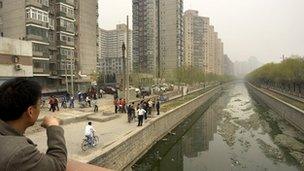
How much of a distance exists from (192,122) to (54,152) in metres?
47.1

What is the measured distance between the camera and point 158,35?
128500 mm

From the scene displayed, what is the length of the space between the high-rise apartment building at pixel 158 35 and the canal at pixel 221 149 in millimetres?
81291

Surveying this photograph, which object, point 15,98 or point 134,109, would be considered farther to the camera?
point 134,109

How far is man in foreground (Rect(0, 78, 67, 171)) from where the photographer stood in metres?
2.30

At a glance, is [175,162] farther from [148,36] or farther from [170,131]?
[148,36]

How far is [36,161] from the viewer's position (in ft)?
7.59

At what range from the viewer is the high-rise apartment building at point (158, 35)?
12681 centimetres

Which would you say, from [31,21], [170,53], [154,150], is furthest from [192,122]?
[170,53]

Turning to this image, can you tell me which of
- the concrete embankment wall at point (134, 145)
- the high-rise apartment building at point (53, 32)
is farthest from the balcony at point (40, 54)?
the concrete embankment wall at point (134, 145)

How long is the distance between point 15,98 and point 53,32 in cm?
5314

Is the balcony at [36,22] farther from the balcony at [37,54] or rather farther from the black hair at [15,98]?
the black hair at [15,98]

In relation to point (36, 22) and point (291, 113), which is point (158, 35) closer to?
point (36, 22)

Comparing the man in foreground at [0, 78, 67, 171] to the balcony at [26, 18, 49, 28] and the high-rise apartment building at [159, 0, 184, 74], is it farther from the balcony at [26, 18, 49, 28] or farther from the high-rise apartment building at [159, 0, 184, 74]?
the high-rise apartment building at [159, 0, 184, 74]

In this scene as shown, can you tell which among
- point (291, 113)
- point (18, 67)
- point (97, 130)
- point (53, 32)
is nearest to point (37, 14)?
point (53, 32)
